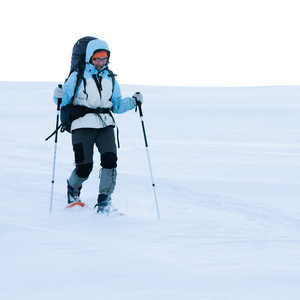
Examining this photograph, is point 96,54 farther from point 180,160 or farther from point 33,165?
point 180,160

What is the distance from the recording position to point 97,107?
213 inches

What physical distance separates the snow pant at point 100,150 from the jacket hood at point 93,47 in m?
0.70

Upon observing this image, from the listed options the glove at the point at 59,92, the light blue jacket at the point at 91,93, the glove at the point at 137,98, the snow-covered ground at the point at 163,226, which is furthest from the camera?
the glove at the point at 137,98

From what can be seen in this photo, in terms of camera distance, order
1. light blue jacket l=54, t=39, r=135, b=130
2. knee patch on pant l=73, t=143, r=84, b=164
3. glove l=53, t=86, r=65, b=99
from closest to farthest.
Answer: glove l=53, t=86, r=65, b=99
light blue jacket l=54, t=39, r=135, b=130
knee patch on pant l=73, t=143, r=84, b=164

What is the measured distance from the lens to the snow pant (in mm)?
5418

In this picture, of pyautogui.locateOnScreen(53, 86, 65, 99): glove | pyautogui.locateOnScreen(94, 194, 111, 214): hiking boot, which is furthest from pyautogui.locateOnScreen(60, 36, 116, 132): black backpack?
pyautogui.locateOnScreen(94, 194, 111, 214): hiking boot

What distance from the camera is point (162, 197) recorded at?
652 cm

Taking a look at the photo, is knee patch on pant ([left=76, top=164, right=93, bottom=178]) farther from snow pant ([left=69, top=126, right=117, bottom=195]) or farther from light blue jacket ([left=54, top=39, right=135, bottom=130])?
light blue jacket ([left=54, top=39, right=135, bottom=130])

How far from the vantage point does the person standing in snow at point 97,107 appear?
17.5 feet

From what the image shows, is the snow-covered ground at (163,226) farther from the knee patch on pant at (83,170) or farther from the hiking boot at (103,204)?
the knee patch on pant at (83,170)

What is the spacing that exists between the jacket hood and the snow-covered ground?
149 cm

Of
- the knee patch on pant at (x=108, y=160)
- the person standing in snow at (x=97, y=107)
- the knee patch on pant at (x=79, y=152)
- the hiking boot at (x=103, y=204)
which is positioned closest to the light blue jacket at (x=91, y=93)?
the person standing in snow at (x=97, y=107)

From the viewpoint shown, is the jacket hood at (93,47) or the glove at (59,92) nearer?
the glove at (59,92)

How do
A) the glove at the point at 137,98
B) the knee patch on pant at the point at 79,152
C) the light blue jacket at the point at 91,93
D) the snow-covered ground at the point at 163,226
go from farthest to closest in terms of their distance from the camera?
the glove at the point at 137,98 < the knee patch on pant at the point at 79,152 < the light blue jacket at the point at 91,93 < the snow-covered ground at the point at 163,226
